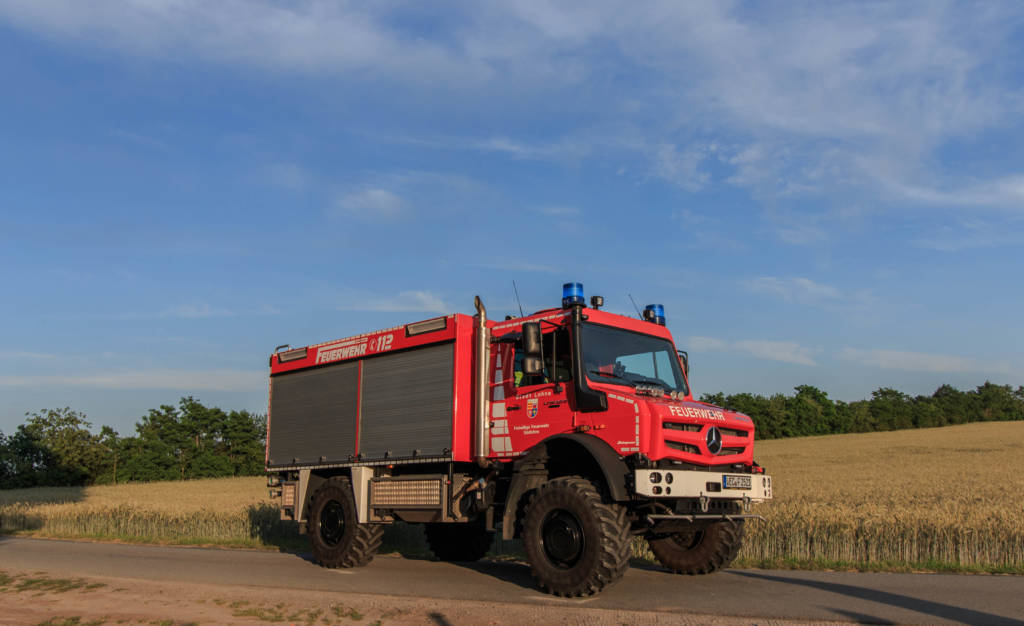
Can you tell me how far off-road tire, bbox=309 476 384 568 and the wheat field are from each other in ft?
11.0

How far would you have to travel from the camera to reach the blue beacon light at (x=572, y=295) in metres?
10.4

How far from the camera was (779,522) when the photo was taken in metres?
13.1

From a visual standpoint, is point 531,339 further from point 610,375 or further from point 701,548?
point 701,548

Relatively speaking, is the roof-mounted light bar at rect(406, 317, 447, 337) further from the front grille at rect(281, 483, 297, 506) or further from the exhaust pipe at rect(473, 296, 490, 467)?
the front grille at rect(281, 483, 297, 506)

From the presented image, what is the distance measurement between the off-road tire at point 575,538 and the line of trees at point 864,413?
5673 cm

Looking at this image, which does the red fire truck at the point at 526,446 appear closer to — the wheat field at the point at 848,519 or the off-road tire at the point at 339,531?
the off-road tire at the point at 339,531

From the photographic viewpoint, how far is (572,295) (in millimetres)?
10445

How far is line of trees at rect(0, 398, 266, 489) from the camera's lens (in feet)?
203

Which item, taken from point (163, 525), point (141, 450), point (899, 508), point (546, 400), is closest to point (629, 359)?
point (546, 400)

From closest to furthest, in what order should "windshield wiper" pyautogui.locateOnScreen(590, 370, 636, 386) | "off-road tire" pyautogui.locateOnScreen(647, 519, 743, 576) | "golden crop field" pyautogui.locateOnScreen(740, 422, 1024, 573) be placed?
"windshield wiper" pyautogui.locateOnScreen(590, 370, 636, 386) → "off-road tire" pyautogui.locateOnScreen(647, 519, 743, 576) → "golden crop field" pyautogui.locateOnScreen(740, 422, 1024, 573)

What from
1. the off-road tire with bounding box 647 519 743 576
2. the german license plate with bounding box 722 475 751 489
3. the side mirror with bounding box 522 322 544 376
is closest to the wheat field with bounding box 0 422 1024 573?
the off-road tire with bounding box 647 519 743 576

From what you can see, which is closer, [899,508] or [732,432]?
[732,432]

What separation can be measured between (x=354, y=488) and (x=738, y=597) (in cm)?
635

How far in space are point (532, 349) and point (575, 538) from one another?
226cm
